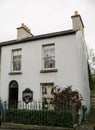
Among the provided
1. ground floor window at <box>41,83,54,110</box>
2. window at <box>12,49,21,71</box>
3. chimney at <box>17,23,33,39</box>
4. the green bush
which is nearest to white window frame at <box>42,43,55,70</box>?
ground floor window at <box>41,83,54,110</box>

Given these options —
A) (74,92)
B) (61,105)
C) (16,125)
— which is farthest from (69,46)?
(16,125)

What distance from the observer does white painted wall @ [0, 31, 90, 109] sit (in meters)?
14.4

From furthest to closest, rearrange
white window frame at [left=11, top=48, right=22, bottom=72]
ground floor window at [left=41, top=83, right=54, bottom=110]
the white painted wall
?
white window frame at [left=11, top=48, right=22, bottom=72] → ground floor window at [left=41, top=83, right=54, bottom=110] → the white painted wall

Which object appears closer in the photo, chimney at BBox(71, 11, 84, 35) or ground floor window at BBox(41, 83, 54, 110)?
A: ground floor window at BBox(41, 83, 54, 110)

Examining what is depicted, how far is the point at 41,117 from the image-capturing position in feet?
39.9

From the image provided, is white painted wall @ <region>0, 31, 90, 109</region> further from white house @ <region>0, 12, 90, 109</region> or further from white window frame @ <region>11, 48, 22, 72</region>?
white window frame @ <region>11, 48, 22, 72</region>

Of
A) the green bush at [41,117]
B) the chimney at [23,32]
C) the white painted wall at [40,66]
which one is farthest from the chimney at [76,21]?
the green bush at [41,117]

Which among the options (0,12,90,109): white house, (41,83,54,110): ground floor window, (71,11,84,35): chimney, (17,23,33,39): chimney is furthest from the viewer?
(17,23,33,39): chimney

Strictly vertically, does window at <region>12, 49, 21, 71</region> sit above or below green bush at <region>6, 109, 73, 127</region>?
above

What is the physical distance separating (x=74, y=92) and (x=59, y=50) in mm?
3465

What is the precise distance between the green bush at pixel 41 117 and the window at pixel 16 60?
14.4ft

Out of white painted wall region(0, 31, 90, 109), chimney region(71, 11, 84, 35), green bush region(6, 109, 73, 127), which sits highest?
chimney region(71, 11, 84, 35)

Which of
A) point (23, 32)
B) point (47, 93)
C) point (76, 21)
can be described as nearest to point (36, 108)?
point (47, 93)

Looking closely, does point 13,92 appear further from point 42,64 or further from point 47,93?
point 42,64
